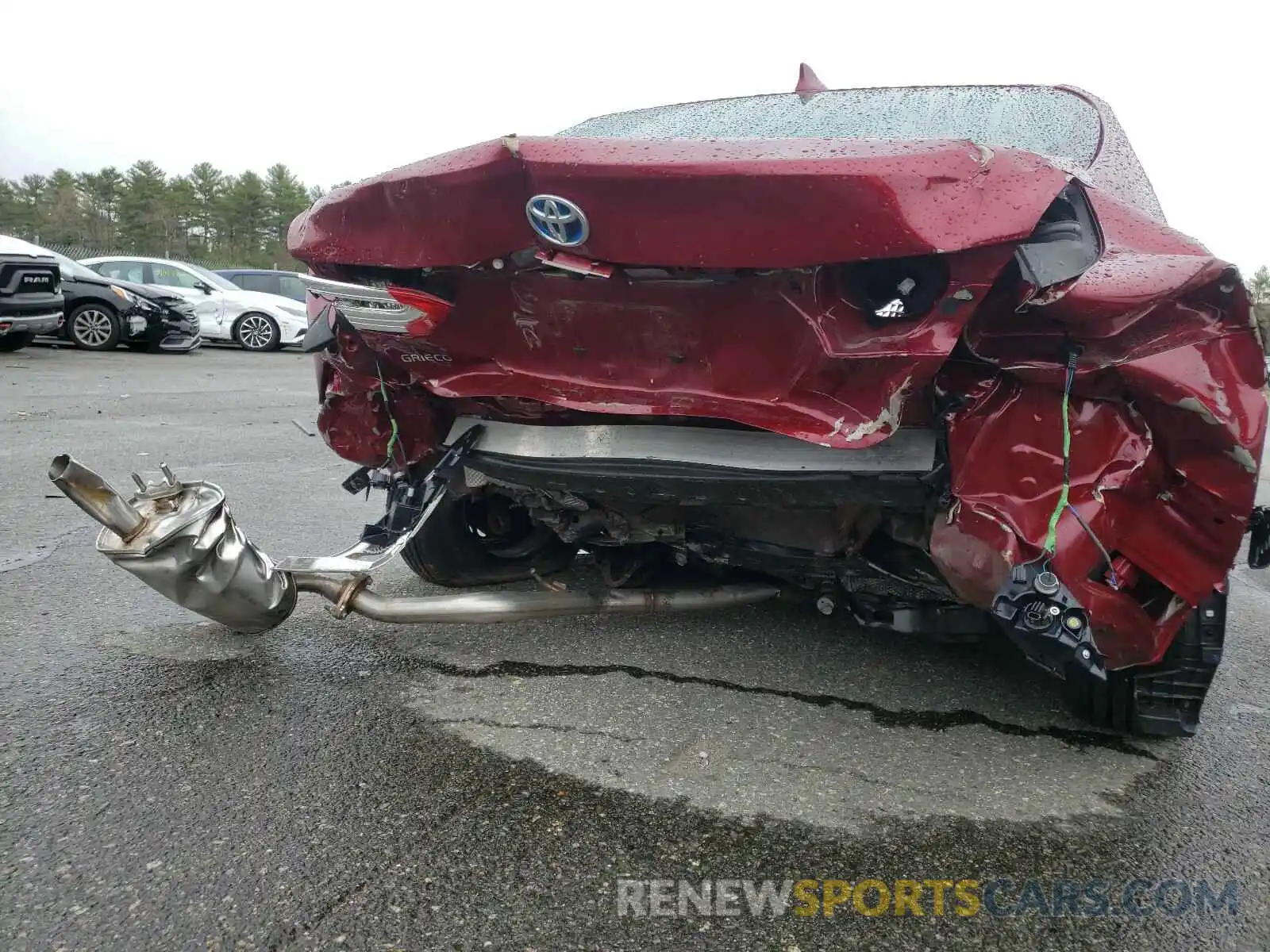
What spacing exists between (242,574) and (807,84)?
2663mm

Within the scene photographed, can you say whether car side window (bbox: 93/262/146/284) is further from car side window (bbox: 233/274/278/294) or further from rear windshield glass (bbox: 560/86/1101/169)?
rear windshield glass (bbox: 560/86/1101/169)

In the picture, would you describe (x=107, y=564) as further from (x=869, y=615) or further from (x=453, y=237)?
(x=869, y=615)

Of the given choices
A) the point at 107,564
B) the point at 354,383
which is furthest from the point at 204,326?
the point at 354,383

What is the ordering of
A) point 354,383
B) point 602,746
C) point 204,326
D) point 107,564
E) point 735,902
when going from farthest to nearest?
point 204,326
point 107,564
point 354,383
point 602,746
point 735,902

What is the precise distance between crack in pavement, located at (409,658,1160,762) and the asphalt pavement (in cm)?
1

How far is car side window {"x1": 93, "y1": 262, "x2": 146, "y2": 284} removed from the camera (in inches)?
594

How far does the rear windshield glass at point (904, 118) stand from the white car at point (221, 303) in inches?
504

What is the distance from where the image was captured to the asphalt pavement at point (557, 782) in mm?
1738

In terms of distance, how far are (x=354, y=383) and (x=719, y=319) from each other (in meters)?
1.16

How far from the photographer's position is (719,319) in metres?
2.15

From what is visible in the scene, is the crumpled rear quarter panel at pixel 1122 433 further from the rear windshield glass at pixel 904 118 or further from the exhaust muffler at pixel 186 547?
the exhaust muffler at pixel 186 547

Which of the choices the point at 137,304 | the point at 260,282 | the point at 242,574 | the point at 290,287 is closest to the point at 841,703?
the point at 242,574

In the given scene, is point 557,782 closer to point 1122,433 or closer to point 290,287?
point 1122,433

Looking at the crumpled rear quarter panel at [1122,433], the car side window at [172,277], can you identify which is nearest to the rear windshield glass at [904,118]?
the crumpled rear quarter panel at [1122,433]
